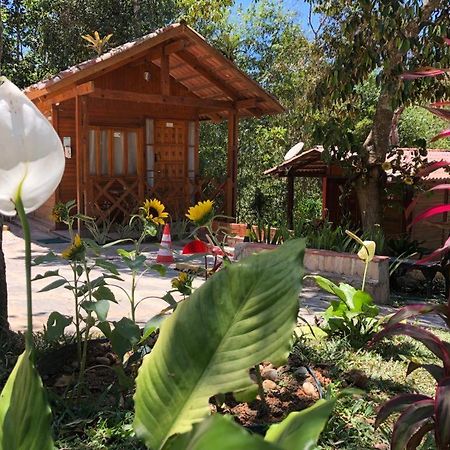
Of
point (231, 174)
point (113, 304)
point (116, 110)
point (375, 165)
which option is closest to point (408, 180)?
point (375, 165)

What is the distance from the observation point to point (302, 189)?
19766 millimetres

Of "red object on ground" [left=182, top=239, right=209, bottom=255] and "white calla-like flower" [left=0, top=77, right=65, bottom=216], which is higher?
"white calla-like flower" [left=0, top=77, right=65, bottom=216]

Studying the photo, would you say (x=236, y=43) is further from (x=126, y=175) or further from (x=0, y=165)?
(x=0, y=165)

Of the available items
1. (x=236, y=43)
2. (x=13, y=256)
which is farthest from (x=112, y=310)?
(x=236, y=43)

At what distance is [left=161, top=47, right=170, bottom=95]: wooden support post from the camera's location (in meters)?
10.9

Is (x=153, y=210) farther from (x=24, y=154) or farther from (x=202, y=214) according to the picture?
(x=24, y=154)

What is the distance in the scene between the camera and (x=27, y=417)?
1.03 m

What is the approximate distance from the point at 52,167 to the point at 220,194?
41.8 feet

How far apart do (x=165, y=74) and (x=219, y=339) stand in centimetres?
1063

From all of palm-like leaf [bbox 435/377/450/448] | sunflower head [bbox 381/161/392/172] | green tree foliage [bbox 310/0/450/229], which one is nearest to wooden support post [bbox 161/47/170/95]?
green tree foliage [bbox 310/0/450/229]

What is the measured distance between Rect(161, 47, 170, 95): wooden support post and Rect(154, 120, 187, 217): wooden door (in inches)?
88.4

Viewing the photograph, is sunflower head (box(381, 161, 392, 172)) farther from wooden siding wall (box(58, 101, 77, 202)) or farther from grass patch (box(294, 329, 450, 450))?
wooden siding wall (box(58, 101, 77, 202))

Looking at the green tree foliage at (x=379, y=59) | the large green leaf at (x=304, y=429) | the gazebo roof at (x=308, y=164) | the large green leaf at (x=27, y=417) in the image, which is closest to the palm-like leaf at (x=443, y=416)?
the large green leaf at (x=304, y=429)

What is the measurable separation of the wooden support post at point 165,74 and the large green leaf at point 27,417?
33.8 ft
